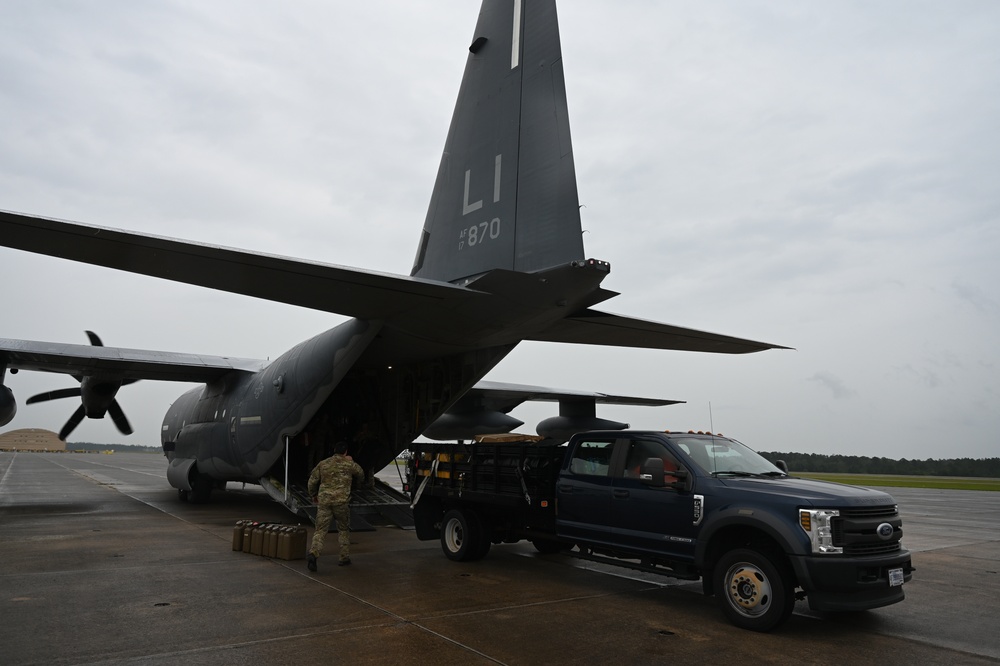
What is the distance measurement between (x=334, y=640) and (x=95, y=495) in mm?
19465

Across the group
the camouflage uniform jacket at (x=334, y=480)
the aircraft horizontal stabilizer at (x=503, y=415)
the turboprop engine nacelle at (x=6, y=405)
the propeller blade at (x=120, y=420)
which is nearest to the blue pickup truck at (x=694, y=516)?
the camouflage uniform jacket at (x=334, y=480)

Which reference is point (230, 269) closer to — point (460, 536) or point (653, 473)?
point (460, 536)

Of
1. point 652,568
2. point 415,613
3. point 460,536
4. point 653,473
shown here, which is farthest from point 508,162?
point 415,613

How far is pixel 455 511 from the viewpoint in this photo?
973 centimetres

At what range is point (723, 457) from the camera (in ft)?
24.4

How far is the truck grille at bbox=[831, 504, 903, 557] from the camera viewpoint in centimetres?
589

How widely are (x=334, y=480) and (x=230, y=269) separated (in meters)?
3.36

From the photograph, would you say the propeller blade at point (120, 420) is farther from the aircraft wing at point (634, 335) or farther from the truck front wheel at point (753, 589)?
the truck front wheel at point (753, 589)

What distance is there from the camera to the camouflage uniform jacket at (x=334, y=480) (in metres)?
9.36

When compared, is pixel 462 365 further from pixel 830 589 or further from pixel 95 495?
pixel 95 495

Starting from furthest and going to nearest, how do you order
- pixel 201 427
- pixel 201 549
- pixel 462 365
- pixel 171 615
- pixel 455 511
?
pixel 201 427
pixel 462 365
pixel 201 549
pixel 455 511
pixel 171 615

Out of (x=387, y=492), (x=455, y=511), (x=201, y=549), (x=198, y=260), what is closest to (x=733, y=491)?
(x=455, y=511)

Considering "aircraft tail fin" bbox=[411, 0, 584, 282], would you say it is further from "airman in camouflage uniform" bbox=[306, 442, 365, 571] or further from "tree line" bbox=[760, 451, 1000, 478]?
"tree line" bbox=[760, 451, 1000, 478]

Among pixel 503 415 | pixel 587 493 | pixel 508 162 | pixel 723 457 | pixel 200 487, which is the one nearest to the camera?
pixel 723 457
